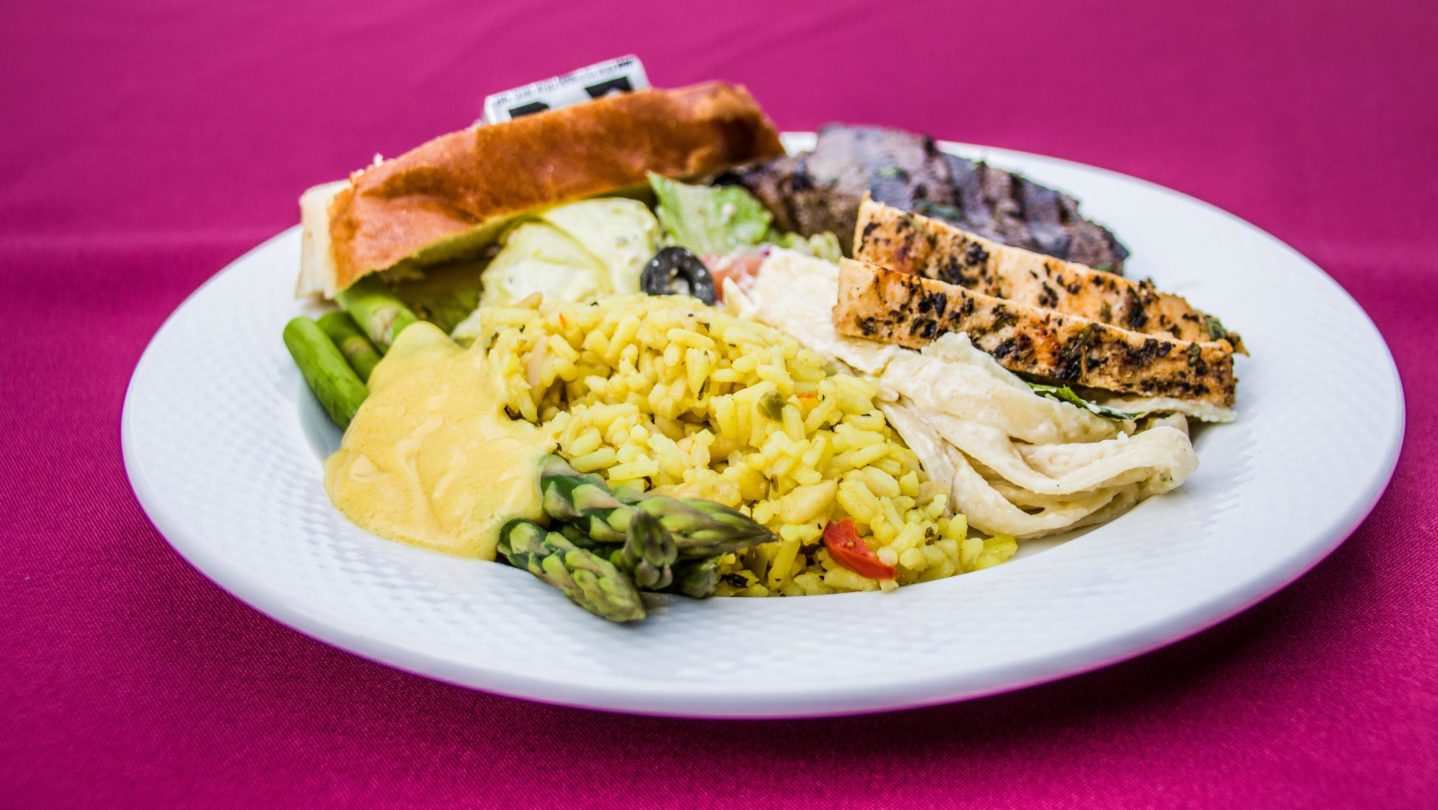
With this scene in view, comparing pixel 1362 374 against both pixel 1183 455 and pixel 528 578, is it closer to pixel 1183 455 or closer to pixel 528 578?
pixel 1183 455

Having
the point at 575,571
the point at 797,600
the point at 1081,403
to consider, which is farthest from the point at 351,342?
the point at 1081,403

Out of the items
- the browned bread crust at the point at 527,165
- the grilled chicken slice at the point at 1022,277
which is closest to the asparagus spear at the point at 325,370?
the browned bread crust at the point at 527,165

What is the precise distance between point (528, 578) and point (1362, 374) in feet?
9.04

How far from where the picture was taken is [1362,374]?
371 cm

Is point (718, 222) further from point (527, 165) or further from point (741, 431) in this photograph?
point (741, 431)

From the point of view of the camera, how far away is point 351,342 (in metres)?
4.53

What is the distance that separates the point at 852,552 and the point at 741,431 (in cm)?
53

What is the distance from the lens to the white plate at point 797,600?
8.32 feet

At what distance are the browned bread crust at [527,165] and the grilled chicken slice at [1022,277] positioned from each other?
1594 mm

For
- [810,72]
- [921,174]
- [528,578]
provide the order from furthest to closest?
[810,72] → [921,174] → [528,578]

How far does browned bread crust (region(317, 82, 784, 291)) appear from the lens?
15.5 ft

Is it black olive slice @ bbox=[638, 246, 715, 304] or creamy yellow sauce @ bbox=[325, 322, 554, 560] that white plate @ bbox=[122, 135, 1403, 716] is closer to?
creamy yellow sauce @ bbox=[325, 322, 554, 560]

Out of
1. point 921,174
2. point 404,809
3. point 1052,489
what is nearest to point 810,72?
point 921,174

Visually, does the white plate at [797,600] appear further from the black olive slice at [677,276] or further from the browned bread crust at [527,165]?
the black olive slice at [677,276]
